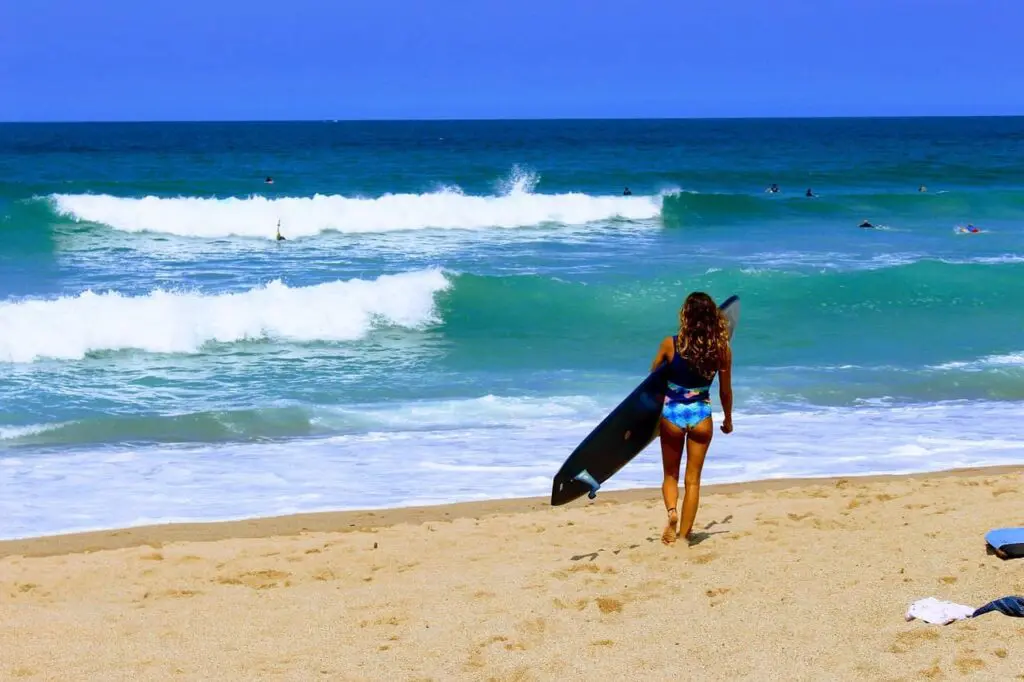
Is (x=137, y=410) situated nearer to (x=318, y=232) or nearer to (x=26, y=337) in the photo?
(x=26, y=337)

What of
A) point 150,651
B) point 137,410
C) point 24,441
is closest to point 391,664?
point 150,651

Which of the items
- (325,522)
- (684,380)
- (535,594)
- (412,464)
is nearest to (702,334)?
(684,380)

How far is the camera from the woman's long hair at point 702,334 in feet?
19.0

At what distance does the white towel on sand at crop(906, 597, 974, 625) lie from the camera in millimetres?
4613

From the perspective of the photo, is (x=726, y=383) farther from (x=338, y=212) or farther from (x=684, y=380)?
(x=338, y=212)

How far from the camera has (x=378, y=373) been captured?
13.0 m

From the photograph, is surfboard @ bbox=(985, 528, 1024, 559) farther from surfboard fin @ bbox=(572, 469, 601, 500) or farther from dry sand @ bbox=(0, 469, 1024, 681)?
surfboard fin @ bbox=(572, 469, 601, 500)

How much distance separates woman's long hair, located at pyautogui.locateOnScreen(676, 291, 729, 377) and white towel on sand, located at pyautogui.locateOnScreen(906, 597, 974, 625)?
159 cm

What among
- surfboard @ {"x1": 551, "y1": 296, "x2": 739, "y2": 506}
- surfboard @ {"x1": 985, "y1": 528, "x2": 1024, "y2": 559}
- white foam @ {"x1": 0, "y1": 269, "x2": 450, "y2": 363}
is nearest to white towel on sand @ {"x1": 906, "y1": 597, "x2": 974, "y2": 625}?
surfboard @ {"x1": 985, "y1": 528, "x2": 1024, "y2": 559}

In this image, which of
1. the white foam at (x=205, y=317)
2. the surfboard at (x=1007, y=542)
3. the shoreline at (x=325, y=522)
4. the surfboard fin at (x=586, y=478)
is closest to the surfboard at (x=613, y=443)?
the surfboard fin at (x=586, y=478)

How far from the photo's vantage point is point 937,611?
4660 mm

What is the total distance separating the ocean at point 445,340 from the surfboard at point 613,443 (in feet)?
5.88

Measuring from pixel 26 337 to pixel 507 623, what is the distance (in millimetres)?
10677

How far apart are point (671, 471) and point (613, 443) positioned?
0.52 metres
